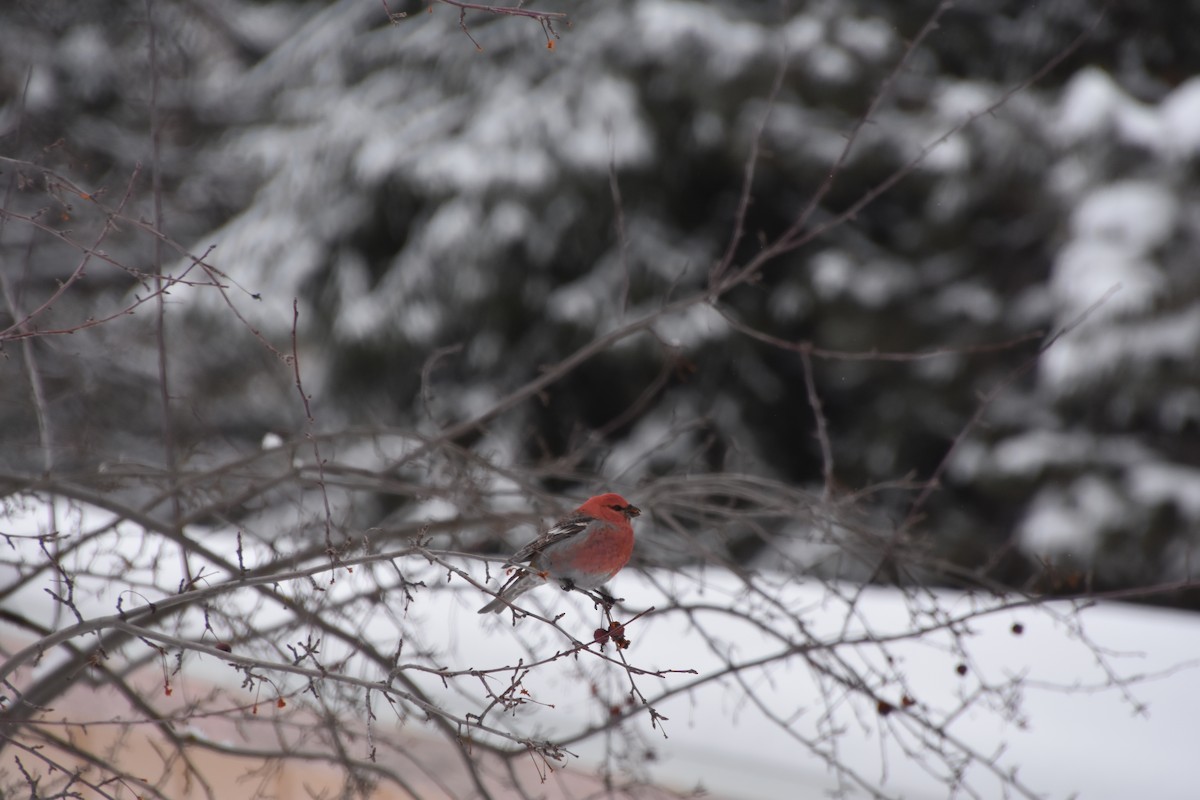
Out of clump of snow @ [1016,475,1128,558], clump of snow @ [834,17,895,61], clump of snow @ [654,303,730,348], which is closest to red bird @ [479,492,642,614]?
clump of snow @ [1016,475,1128,558]

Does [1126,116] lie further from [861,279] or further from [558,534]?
[558,534]

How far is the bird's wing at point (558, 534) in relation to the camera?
1873 mm

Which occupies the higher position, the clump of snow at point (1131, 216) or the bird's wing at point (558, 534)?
the clump of snow at point (1131, 216)

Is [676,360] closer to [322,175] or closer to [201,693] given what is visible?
[201,693]

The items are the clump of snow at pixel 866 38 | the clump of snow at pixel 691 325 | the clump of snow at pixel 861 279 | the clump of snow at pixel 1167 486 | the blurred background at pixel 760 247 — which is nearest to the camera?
the clump of snow at pixel 1167 486

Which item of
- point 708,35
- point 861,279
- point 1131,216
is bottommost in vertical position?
point 1131,216

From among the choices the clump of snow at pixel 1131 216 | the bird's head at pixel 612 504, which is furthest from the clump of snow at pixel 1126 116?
the bird's head at pixel 612 504

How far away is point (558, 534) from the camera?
191 centimetres

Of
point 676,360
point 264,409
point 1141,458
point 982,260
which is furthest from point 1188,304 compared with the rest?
point 264,409

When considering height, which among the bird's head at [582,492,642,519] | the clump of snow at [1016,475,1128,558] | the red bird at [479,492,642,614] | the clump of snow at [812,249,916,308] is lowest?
the red bird at [479,492,642,614]

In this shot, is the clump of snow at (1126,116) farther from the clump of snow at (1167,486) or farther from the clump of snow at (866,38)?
the clump of snow at (1167,486)

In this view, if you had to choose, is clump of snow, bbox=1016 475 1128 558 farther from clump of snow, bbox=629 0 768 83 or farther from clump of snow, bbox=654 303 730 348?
clump of snow, bbox=629 0 768 83

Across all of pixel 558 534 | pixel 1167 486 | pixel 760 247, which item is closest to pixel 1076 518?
pixel 1167 486

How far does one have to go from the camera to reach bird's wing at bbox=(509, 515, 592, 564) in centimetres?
187
